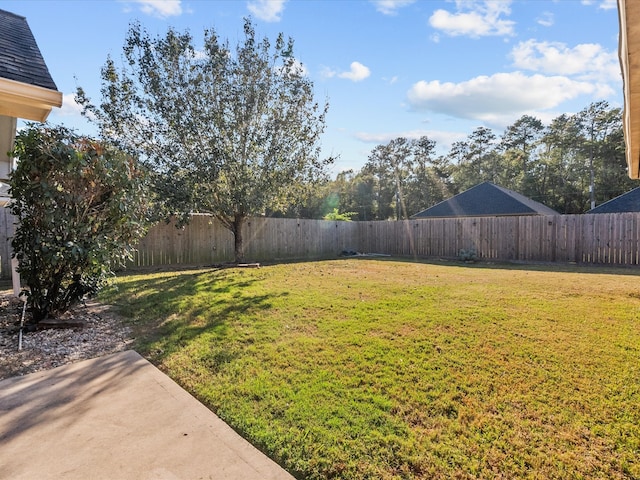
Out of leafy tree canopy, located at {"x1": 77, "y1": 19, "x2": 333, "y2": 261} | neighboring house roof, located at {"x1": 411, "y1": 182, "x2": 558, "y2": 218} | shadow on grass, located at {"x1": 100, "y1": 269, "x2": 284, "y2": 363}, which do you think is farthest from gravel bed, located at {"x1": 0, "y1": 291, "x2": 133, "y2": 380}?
neighboring house roof, located at {"x1": 411, "y1": 182, "x2": 558, "y2": 218}

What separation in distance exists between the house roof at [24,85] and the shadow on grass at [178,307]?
2.46 meters

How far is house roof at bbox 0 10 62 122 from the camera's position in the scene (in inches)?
105

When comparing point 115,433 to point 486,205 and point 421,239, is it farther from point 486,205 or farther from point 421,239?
point 486,205

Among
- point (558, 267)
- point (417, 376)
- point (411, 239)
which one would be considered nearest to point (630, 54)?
point (417, 376)

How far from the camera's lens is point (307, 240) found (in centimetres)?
1465

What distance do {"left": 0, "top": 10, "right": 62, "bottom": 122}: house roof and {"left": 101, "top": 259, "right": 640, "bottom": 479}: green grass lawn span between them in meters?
2.47

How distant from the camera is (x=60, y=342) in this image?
3.85 m

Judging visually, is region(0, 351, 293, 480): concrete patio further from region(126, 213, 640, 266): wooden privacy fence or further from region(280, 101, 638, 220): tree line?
region(280, 101, 638, 220): tree line

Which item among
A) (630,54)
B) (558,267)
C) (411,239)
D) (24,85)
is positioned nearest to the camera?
(630,54)

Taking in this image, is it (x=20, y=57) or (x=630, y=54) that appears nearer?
(x=630, y=54)

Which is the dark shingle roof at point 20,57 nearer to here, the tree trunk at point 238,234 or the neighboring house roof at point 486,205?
the tree trunk at point 238,234

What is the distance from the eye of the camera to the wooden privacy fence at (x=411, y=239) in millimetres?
10148

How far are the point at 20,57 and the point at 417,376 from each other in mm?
4912

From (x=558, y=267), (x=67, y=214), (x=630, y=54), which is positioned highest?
(x=630, y=54)
